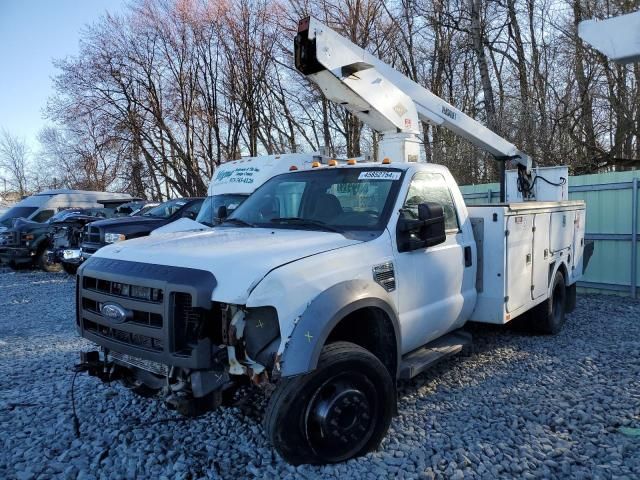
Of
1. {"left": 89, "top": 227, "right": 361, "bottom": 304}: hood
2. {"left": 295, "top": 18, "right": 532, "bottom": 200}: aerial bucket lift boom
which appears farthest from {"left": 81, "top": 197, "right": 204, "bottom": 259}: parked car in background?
{"left": 89, "top": 227, "right": 361, "bottom": 304}: hood

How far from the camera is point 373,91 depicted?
5512mm

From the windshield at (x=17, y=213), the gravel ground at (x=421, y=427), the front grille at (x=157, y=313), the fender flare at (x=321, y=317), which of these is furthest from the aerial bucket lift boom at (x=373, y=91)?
the windshield at (x=17, y=213)

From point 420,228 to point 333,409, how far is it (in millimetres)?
1550

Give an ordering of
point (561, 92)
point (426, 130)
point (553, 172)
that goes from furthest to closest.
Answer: point (426, 130) → point (561, 92) → point (553, 172)

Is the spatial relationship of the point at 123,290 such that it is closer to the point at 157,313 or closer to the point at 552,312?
the point at 157,313

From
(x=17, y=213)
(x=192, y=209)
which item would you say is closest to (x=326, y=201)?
(x=192, y=209)

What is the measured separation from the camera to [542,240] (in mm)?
5664

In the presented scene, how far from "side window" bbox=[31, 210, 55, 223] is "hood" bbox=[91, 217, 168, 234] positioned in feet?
23.8

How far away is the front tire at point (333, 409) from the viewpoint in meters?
2.76

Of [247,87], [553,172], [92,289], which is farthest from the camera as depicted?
[247,87]

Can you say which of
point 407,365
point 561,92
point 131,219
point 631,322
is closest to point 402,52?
point 561,92

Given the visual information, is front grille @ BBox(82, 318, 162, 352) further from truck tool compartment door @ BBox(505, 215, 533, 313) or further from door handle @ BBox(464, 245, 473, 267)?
truck tool compartment door @ BBox(505, 215, 533, 313)

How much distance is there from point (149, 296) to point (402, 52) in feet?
71.8

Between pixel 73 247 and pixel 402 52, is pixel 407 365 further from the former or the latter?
pixel 402 52
